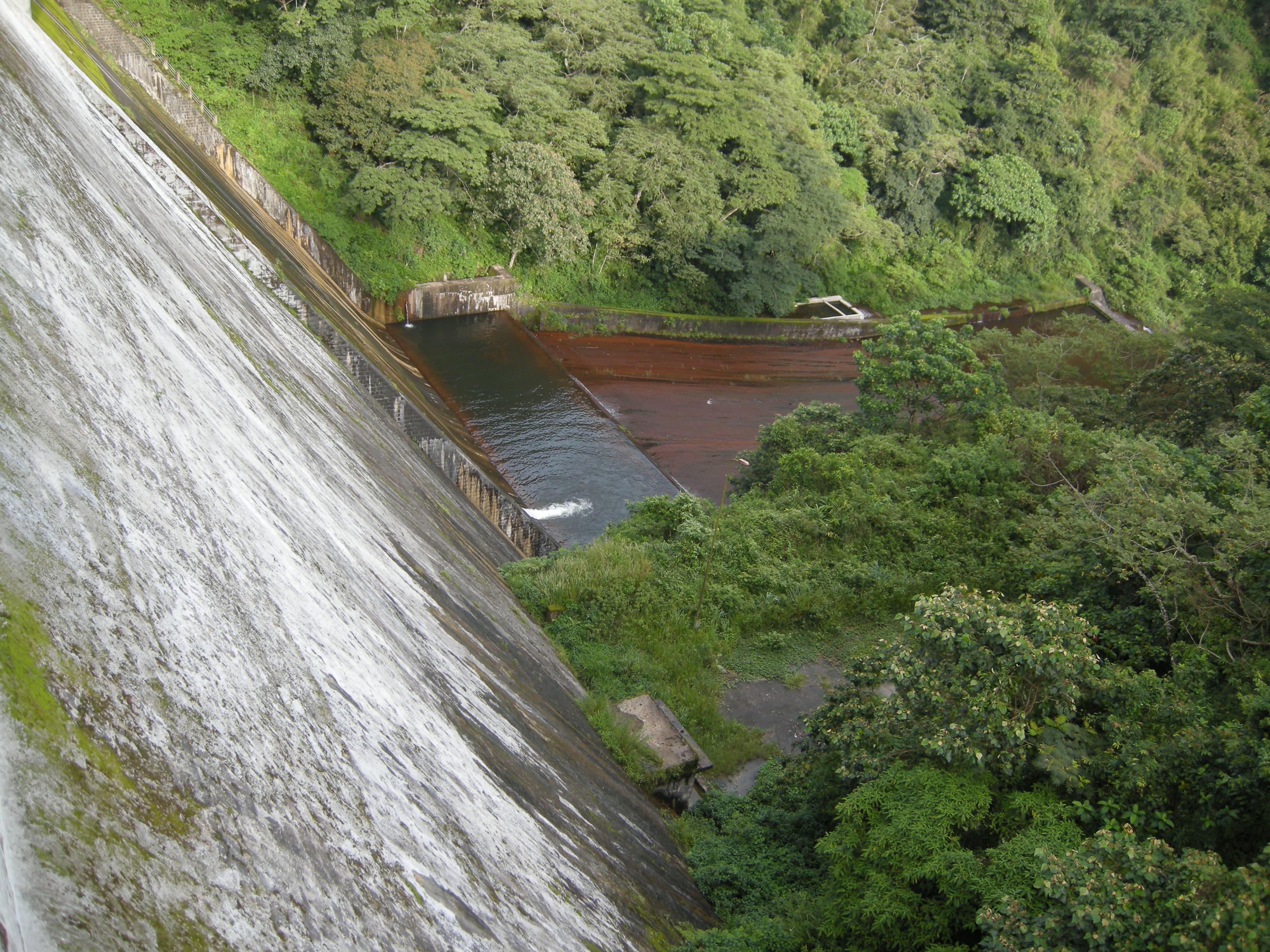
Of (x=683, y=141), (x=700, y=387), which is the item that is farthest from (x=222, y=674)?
(x=683, y=141)

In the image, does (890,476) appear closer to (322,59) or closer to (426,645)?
(426,645)

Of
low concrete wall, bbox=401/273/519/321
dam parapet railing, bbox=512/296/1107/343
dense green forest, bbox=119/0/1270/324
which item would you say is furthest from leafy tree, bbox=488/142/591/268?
dam parapet railing, bbox=512/296/1107/343

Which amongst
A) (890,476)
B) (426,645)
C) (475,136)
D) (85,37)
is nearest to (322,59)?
(475,136)

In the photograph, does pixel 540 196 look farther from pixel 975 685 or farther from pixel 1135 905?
pixel 1135 905

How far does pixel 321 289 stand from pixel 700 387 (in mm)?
8169

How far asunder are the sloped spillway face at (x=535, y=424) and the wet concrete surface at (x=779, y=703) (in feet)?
14.7

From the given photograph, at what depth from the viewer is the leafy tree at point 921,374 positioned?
42.2ft

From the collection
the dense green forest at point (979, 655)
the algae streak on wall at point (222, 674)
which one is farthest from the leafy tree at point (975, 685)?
the algae streak on wall at point (222, 674)

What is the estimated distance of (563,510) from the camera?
13.6m

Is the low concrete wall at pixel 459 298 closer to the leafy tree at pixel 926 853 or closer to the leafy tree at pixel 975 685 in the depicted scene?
the leafy tree at pixel 975 685

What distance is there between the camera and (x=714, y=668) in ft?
31.0

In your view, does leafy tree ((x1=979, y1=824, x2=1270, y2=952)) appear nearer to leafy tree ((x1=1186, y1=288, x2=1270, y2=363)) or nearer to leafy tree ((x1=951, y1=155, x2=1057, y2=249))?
leafy tree ((x1=1186, y1=288, x2=1270, y2=363))

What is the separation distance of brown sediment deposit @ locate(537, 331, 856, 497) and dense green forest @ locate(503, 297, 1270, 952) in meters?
3.15

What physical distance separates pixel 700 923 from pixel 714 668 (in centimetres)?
353
